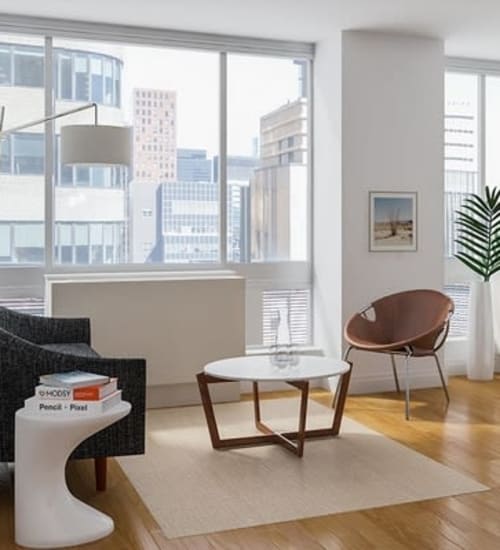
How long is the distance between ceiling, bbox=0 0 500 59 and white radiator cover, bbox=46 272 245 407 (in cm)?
187

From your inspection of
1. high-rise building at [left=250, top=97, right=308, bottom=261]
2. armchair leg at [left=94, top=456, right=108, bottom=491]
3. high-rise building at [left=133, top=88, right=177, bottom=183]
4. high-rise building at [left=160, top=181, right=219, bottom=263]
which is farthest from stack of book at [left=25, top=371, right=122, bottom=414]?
high-rise building at [left=250, top=97, right=308, bottom=261]

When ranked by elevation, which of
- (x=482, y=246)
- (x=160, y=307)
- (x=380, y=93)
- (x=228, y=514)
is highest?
(x=380, y=93)

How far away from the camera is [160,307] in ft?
18.2

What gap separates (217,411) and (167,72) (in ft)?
8.71

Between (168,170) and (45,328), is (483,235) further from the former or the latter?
(45,328)

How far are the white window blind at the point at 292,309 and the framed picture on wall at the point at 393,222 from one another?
2.54 ft

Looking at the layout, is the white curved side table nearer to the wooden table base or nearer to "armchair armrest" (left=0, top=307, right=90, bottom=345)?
the wooden table base

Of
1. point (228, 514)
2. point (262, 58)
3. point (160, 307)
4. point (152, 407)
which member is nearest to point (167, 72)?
point (262, 58)

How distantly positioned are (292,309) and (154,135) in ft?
5.91

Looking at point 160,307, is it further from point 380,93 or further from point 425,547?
point 425,547

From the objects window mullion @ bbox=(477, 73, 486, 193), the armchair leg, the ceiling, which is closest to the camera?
the armchair leg

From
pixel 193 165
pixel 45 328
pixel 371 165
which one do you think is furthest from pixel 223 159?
pixel 45 328

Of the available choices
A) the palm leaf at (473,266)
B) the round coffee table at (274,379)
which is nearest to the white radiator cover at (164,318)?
the round coffee table at (274,379)

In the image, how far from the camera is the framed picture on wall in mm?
6168
